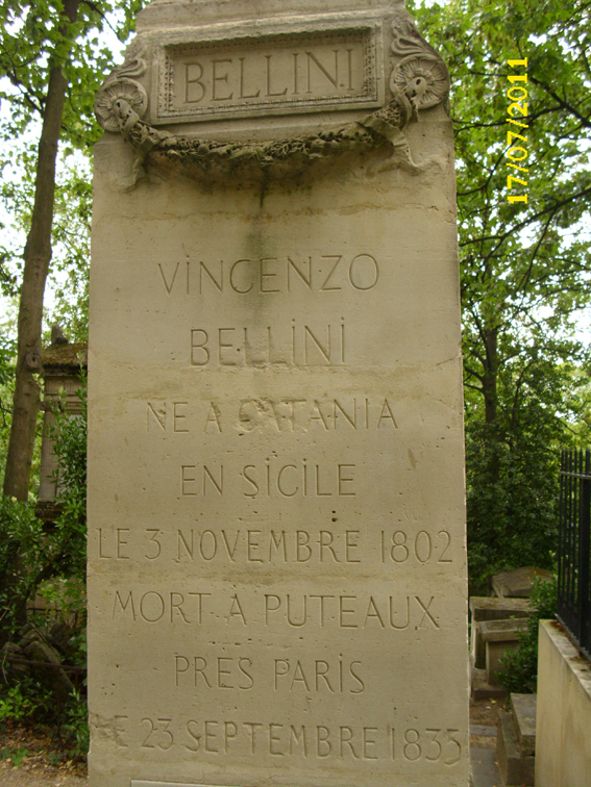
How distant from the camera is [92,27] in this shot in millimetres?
11234

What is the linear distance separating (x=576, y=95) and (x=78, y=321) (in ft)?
53.4

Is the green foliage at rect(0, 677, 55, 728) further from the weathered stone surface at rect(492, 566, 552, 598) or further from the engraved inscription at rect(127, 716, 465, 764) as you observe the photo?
the weathered stone surface at rect(492, 566, 552, 598)

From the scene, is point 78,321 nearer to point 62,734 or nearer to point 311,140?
point 62,734

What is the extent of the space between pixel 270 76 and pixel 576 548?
446cm

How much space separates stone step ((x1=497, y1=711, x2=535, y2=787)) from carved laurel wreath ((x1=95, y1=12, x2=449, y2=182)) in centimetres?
492

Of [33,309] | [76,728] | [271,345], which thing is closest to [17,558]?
[76,728]

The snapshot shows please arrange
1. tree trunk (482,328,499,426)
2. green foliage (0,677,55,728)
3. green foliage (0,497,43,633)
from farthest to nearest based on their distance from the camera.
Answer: tree trunk (482,328,499,426)
green foliage (0,497,43,633)
green foliage (0,677,55,728)

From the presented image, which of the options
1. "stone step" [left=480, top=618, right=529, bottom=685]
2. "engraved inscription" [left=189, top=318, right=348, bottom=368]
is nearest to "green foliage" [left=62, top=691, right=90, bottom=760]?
"engraved inscription" [left=189, top=318, right=348, bottom=368]

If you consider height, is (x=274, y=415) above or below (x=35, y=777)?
above

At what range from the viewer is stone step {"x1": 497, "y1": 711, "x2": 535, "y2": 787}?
6.08 meters

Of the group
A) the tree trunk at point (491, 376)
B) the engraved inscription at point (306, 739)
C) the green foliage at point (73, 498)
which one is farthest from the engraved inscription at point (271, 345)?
the tree trunk at point (491, 376)

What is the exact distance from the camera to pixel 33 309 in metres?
9.34

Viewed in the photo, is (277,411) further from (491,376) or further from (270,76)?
(491,376)

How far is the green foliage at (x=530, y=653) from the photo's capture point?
25.5ft
